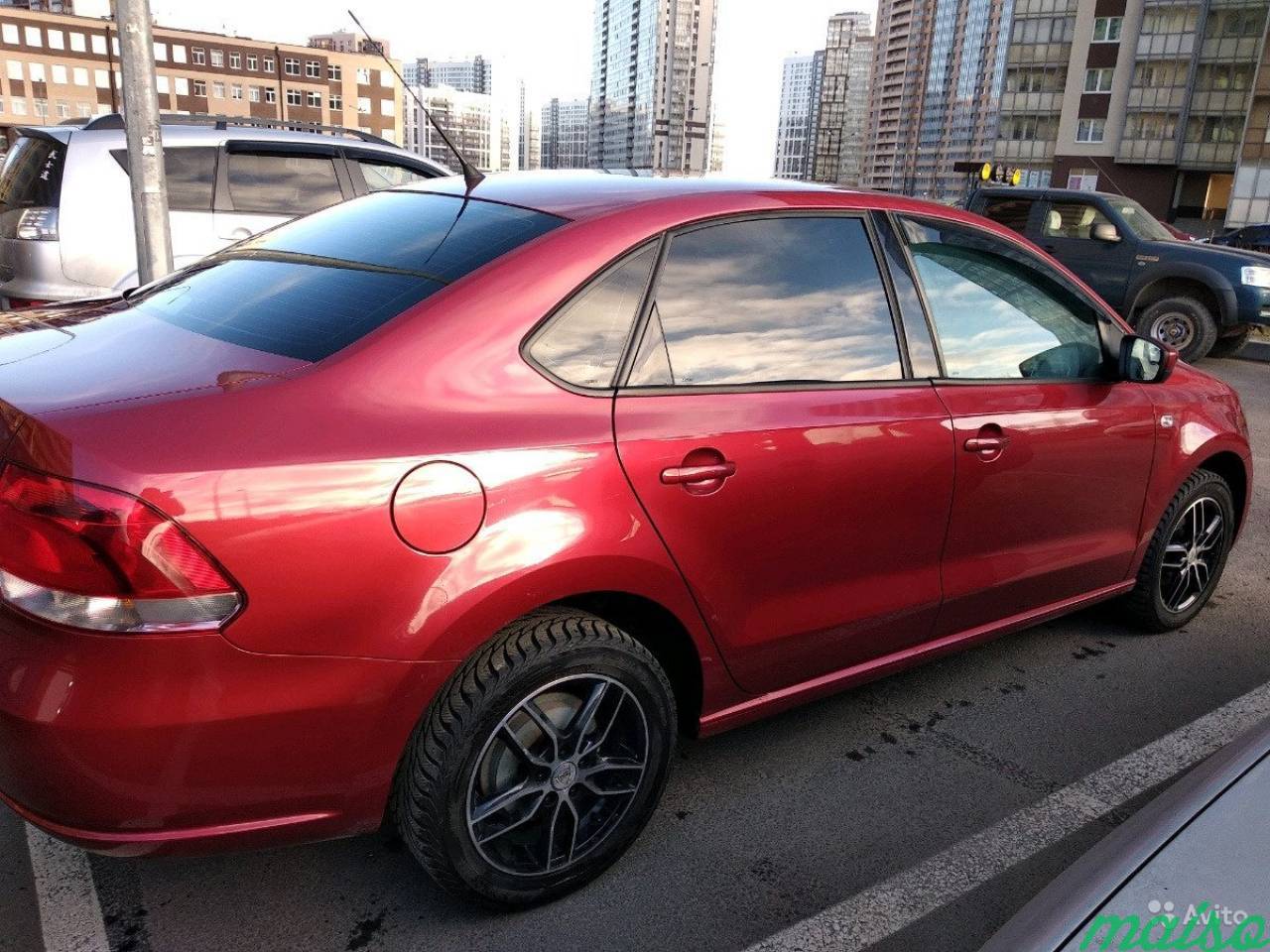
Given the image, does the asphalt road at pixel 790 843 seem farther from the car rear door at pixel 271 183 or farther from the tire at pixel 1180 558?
the car rear door at pixel 271 183

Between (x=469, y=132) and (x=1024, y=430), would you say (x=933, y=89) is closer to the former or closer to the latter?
(x=469, y=132)

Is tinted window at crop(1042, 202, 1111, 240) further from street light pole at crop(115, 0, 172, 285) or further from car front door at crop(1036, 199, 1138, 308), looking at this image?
street light pole at crop(115, 0, 172, 285)

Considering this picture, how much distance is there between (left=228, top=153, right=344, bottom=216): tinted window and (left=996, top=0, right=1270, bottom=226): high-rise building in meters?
63.6

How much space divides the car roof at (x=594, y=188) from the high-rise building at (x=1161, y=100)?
66.8 meters

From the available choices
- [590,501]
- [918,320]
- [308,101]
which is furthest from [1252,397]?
[308,101]

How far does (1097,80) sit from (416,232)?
73632mm

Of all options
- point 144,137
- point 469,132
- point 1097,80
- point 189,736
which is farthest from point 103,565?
point 469,132

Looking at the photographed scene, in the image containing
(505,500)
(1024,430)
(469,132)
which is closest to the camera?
(505,500)

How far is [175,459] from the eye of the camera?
1.73 metres

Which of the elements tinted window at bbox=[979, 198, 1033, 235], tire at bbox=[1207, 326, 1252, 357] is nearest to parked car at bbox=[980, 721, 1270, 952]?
tinted window at bbox=[979, 198, 1033, 235]

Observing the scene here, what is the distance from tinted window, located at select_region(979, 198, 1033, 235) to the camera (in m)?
11.7

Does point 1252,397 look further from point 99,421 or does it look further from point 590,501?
point 99,421

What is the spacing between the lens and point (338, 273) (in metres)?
2.39

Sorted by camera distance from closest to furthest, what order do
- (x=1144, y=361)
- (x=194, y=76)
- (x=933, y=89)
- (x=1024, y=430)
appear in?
1. (x=1024, y=430)
2. (x=1144, y=361)
3. (x=194, y=76)
4. (x=933, y=89)
